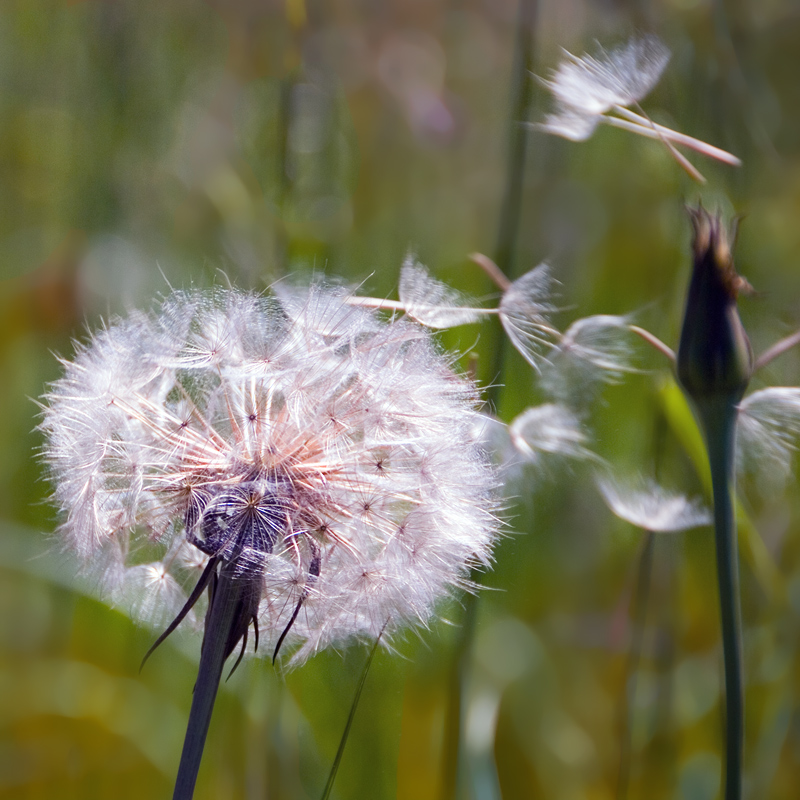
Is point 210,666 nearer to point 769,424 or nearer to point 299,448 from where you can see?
point 299,448

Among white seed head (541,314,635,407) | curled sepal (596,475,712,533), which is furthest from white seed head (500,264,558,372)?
curled sepal (596,475,712,533)

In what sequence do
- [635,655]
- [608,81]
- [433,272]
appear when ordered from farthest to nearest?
[433,272] → [635,655] → [608,81]

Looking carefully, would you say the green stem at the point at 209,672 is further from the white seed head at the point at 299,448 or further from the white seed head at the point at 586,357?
the white seed head at the point at 586,357

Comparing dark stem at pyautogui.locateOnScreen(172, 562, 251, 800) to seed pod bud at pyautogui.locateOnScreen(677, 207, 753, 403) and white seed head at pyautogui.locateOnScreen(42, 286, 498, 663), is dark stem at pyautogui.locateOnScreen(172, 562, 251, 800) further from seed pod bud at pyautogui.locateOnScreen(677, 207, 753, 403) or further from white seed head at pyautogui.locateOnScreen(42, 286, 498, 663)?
seed pod bud at pyautogui.locateOnScreen(677, 207, 753, 403)

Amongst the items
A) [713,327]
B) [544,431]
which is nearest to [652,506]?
[544,431]

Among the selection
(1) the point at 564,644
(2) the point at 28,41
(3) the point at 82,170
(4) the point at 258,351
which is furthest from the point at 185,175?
(1) the point at 564,644

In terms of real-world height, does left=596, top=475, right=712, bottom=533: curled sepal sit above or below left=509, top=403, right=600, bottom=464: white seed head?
below

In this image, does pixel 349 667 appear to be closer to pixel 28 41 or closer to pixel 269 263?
pixel 269 263
